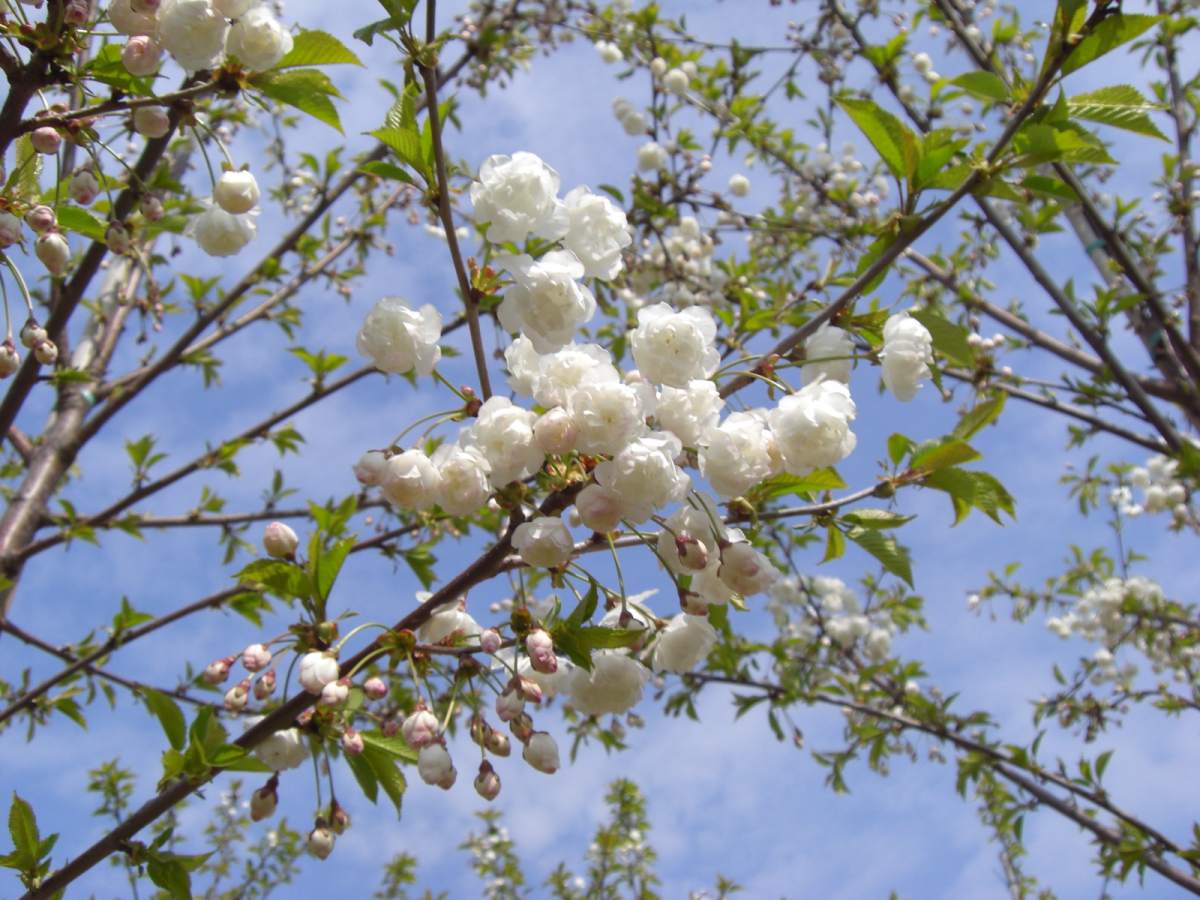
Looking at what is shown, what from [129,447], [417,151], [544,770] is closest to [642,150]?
[129,447]

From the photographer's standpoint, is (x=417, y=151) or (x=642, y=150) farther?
(x=642, y=150)

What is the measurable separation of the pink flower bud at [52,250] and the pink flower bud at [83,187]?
0.81 feet

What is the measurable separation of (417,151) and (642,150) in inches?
181

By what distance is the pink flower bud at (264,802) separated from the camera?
1628 millimetres

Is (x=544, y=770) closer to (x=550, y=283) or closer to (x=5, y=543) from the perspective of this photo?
(x=550, y=283)

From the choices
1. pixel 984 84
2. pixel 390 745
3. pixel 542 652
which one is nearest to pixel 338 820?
pixel 390 745

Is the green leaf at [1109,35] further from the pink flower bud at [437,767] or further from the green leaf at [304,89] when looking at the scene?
the pink flower bud at [437,767]

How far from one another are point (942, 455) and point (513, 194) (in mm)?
859

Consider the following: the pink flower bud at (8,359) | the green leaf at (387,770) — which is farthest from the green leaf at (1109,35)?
the pink flower bud at (8,359)

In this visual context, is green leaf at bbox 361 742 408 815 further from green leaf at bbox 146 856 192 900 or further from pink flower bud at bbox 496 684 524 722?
green leaf at bbox 146 856 192 900

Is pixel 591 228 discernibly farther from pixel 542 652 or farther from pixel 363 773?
pixel 363 773

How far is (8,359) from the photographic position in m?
1.72

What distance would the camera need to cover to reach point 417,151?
1.42m

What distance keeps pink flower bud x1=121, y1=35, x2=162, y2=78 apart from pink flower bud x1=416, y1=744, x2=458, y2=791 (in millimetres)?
1228
